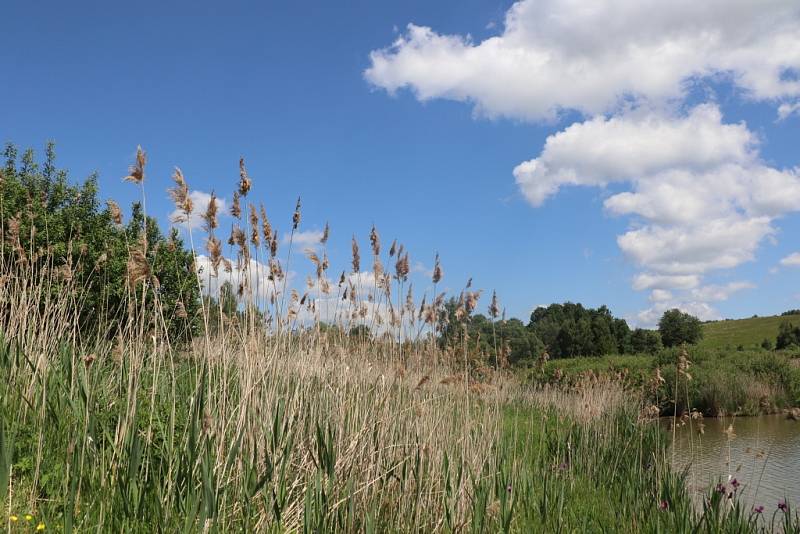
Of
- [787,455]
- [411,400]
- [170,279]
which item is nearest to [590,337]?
[787,455]

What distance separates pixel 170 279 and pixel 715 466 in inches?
558

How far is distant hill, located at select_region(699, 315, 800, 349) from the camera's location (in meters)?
63.1

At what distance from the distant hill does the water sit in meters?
47.1

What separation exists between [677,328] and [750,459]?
1734 inches

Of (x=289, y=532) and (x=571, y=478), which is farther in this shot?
(x=571, y=478)

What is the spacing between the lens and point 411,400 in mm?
4703

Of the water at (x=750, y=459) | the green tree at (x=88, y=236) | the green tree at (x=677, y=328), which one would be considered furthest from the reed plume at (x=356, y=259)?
the green tree at (x=677, y=328)

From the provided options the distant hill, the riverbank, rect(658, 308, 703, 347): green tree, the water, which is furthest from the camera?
the distant hill

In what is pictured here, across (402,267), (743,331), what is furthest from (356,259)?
(743,331)

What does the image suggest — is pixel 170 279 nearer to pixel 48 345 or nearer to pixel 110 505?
pixel 48 345

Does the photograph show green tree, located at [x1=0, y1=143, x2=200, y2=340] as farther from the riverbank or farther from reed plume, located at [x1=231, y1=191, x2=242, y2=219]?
the riverbank

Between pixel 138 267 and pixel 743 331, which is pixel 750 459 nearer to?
pixel 138 267

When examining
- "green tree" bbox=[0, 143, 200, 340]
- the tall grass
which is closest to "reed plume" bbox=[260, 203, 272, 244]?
the tall grass

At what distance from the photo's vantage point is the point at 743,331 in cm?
7062
